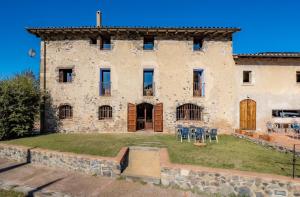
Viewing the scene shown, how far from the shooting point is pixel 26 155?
9.32 metres

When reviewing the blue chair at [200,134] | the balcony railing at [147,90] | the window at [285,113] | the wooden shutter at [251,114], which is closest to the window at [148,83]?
the balcony railing at [147,90]

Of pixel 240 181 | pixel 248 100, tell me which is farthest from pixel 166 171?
pixel 248 100

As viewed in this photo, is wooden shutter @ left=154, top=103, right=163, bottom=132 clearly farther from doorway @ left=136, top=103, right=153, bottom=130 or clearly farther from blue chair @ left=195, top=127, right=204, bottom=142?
blue chair @ left=195, top=127, right=204, bottom=142

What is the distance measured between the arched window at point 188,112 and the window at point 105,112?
209 inches

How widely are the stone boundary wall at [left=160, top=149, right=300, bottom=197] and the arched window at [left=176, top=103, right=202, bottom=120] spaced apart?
8.41 m

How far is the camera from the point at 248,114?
14484 mm

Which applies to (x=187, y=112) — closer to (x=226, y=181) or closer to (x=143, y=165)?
(x=143, y=165)

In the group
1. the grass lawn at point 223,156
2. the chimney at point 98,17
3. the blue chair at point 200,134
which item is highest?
the chimney at point 98,17

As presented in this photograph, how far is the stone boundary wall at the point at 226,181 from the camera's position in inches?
221

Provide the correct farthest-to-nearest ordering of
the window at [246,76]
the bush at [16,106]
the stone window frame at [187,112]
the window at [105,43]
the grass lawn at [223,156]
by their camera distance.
Result: the window at [105,43], the stone window frame at [187,112], the window at [246,76], the bush at [16,106], the grass lawn at [223,156]

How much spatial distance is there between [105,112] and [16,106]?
19.3 ft

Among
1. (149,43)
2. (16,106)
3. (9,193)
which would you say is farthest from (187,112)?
(16,106)

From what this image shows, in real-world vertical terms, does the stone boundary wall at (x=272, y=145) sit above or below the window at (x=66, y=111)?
below

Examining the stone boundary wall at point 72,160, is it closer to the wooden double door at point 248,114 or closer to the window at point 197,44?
the wooden double door at point 248,114
